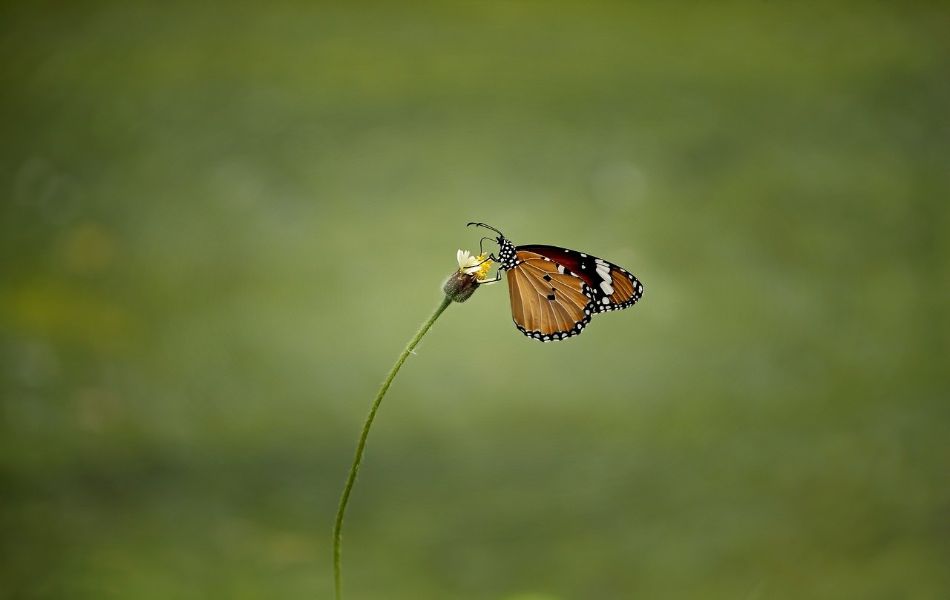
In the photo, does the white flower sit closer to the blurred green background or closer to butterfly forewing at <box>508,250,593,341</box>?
butterfly forewing at <box>508,250,593,341</box>

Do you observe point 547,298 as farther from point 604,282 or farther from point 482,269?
point 482,269

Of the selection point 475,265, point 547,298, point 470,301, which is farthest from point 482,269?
point 470,301

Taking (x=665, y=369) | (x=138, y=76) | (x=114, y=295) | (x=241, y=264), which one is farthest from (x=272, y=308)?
(x=665, y=369)

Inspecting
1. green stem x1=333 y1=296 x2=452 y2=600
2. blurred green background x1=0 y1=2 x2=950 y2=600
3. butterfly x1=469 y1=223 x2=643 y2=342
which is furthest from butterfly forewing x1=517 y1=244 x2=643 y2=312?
blurred green background x1=0 y1=2 x2=950 y2=600

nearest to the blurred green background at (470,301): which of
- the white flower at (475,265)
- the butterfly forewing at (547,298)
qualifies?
the butterfly forewing at (547,298)

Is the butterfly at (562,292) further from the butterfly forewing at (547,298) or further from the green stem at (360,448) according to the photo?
the green stem at (360,448)

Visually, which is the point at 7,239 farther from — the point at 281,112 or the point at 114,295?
the point at 281,112
